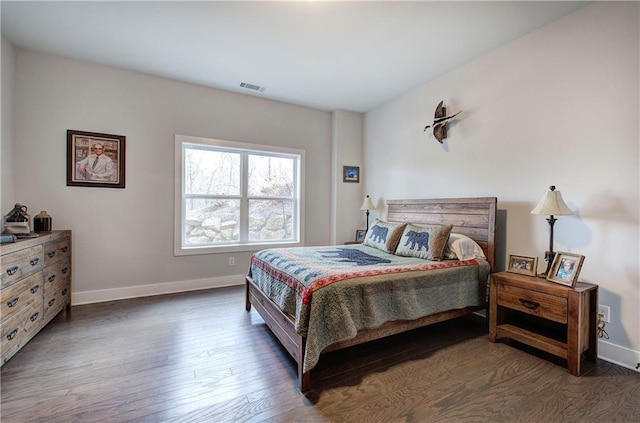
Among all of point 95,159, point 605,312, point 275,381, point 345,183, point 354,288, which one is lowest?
point 275,381

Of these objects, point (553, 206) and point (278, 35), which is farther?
point (278, 35)

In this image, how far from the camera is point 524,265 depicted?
7.75ft

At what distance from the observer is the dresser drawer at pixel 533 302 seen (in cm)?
201

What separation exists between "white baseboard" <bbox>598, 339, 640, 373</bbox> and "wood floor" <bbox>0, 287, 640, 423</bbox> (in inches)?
2.7

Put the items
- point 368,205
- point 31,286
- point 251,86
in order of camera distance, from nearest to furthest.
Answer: point 31,286, point 251,86, point 368,205

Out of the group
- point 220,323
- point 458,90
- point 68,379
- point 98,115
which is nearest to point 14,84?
point 98,115

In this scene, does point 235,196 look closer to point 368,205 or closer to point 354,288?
point 368,205

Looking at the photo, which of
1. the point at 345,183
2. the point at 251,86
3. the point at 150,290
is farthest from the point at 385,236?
the point at 150,290

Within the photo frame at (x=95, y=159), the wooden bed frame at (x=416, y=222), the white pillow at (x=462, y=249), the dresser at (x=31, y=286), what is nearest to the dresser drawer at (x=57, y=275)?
the dresser at (x=31, y=286)

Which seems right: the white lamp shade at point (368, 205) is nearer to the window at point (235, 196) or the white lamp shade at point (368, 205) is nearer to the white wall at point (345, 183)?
the white wall at point (345, 183)

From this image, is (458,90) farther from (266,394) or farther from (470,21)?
(266,394)

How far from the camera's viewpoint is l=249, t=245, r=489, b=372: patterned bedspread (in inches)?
70.8

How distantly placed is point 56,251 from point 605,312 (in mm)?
4839

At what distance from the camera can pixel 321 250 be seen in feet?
10.2
